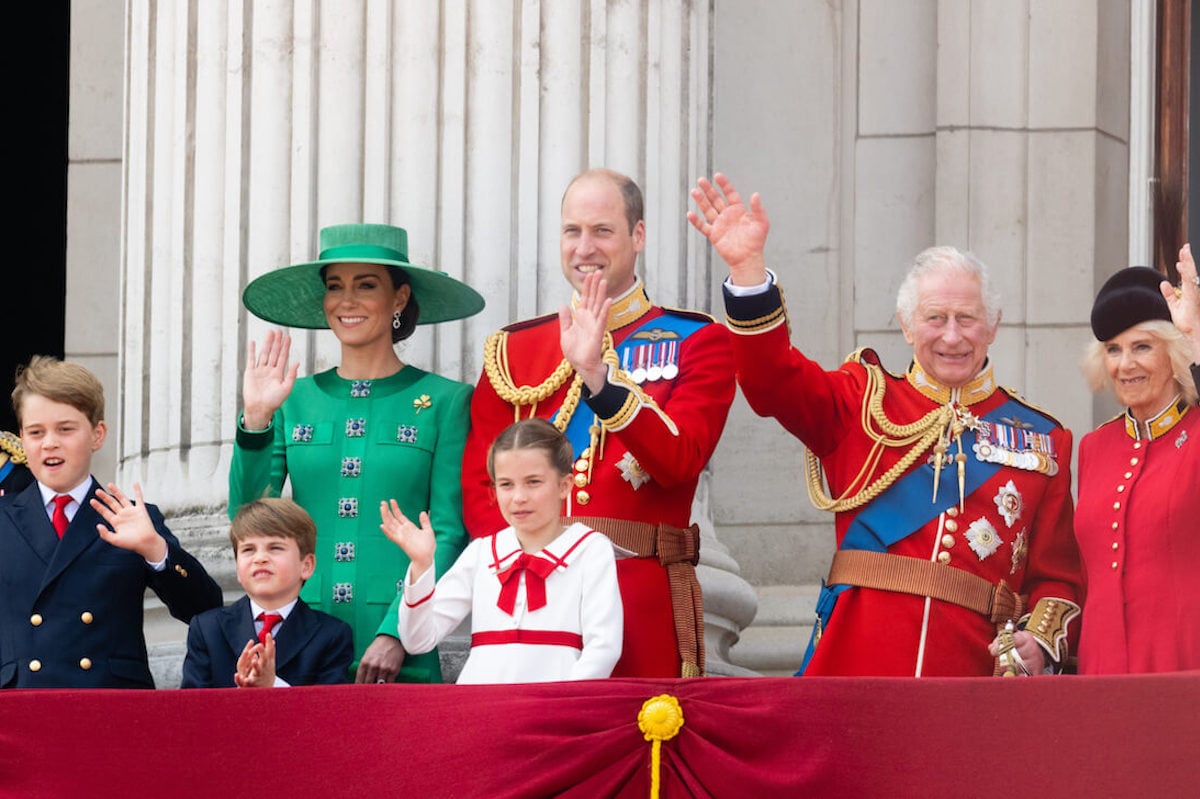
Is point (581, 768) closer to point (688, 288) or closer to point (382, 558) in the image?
point (382, 558)

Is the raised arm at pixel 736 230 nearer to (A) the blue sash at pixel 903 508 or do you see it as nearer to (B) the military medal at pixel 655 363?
(B) the military medal at pixel 655 363

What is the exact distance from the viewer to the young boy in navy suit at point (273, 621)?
532cm

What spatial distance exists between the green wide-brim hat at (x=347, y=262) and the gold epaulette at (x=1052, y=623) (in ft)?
5.20

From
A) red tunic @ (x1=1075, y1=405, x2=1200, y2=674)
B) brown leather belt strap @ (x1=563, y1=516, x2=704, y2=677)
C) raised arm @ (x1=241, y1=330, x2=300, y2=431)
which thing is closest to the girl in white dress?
brown leather belt strap @ (x1=563, y1=516, x2=704, y2=677)

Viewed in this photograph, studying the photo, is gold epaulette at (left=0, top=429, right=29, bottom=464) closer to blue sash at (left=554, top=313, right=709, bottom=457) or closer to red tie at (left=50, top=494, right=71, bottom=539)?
red tie at (left=50, top=494, right=71, bottom=539)

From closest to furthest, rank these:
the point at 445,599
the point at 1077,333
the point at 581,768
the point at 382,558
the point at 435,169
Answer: the point at 581,768
the point at 445,599
the point at 382,558
the point at 435,169
the point at 1077,333

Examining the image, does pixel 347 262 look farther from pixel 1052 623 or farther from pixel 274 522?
pixel 1052 623

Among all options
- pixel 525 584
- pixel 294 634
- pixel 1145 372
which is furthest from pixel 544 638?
pixel 1145 372

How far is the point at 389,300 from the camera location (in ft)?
19.3

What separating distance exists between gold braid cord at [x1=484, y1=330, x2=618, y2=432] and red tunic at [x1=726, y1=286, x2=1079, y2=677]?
41 cm

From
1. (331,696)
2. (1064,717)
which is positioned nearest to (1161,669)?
(1064,717)

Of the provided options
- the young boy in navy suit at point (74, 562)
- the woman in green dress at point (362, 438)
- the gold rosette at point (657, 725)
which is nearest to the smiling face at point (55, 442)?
the young boy in navy suit at point (74, 562)

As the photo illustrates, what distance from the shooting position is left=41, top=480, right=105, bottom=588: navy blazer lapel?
533 centimetres

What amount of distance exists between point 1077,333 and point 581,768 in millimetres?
3755
